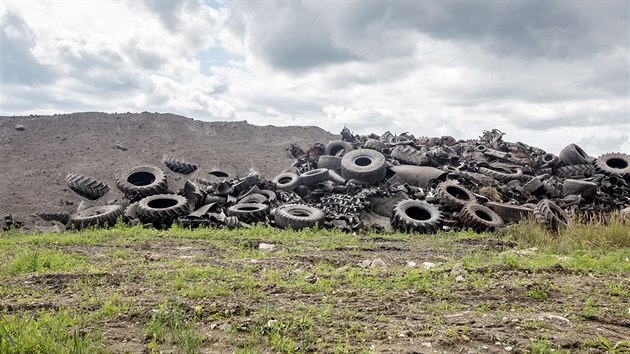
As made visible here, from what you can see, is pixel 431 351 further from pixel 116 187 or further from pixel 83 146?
pixel 83 146

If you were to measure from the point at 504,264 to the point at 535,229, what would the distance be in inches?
169

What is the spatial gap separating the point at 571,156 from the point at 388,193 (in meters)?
9.97

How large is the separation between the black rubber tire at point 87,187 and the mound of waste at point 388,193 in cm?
4

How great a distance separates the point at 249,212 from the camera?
12.8 metres

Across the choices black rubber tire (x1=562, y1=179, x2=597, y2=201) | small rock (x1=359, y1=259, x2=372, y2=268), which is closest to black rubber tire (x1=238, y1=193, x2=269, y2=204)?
small rock (x1=359, y1=259, x2=372, y2=268)

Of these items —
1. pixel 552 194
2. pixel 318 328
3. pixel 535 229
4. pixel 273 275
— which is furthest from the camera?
pixel 552 194

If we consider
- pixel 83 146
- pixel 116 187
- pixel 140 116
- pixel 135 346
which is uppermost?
pixel 140 116

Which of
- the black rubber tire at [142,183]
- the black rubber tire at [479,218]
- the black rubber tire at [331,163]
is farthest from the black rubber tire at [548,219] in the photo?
the black rubber tire at [142,183]

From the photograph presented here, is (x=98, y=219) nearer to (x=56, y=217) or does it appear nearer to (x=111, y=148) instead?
(x=56, y=217)

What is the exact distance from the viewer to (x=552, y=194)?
15500 mm

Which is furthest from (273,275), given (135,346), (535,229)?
(535,229)

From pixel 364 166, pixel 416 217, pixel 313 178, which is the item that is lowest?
pixel 416 217

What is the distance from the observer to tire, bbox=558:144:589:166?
63.4 ft

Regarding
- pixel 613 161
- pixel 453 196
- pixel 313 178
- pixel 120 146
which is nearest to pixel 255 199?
pixel 313 178
